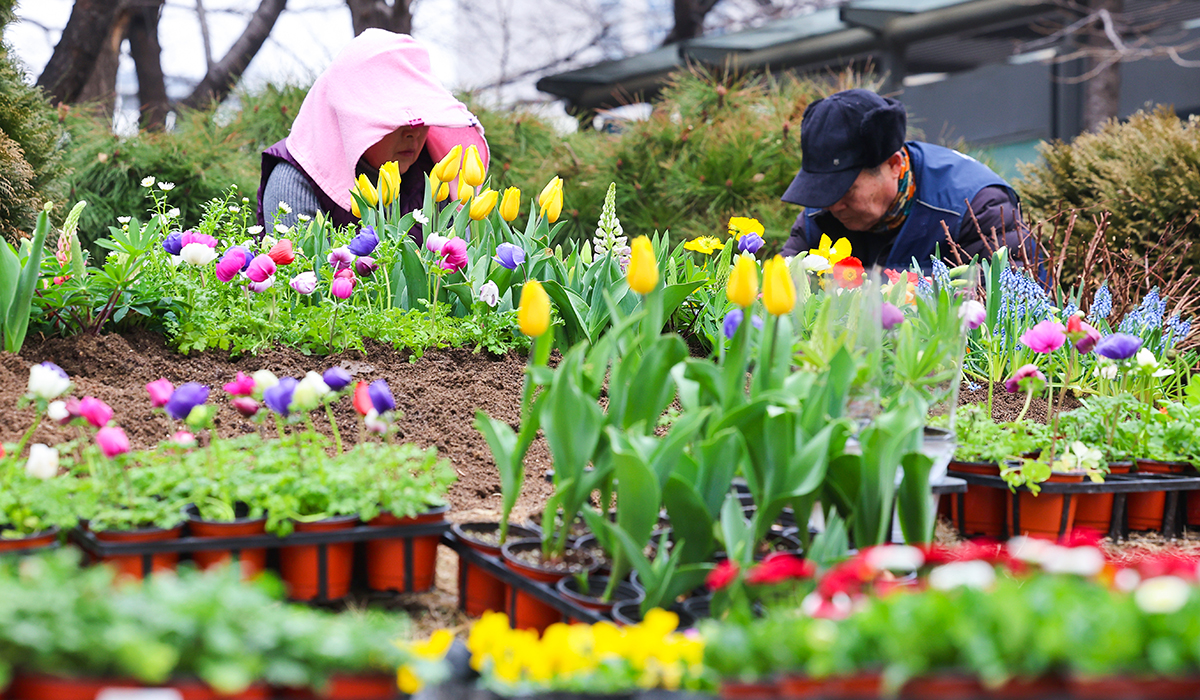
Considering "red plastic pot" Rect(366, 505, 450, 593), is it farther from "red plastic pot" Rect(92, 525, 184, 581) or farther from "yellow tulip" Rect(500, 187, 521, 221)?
"yellow tulip" Rect(500, 187, 521, 221)

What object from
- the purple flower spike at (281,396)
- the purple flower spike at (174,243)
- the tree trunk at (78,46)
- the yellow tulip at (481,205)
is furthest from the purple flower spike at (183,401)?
the tree trunk at (78,46)

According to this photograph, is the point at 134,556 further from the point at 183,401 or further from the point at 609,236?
the point at 609,236

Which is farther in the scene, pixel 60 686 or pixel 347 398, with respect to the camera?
pixel 347 398

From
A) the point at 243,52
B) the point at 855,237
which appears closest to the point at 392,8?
the point at 243,52

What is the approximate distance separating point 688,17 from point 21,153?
9.90m

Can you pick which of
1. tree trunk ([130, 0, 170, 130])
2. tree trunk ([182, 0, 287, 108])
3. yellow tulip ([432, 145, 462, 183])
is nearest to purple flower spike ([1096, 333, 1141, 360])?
yellow tulip ([432, 145, 462, 183])

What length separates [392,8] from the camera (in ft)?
25.3

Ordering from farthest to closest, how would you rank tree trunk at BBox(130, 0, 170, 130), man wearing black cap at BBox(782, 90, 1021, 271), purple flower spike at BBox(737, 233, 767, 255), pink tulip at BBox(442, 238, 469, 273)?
tree trunk at BBox(130, 0, 170, 130)
man wearing black cap at BBox(782, 90, 1021, 271)
purple flower spike at BBox(737, 233, 767, 255)
pink tulip at BBox(442, 238, 469, 273)

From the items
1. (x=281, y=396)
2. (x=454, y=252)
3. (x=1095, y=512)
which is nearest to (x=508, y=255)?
(x=454, y=252)

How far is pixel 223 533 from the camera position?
1553 mm

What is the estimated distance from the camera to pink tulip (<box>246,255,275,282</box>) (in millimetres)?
2512

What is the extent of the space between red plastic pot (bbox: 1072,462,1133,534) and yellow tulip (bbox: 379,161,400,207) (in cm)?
214

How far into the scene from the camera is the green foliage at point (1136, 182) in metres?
4.69

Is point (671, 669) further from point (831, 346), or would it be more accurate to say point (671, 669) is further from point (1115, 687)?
point (831, 346)
